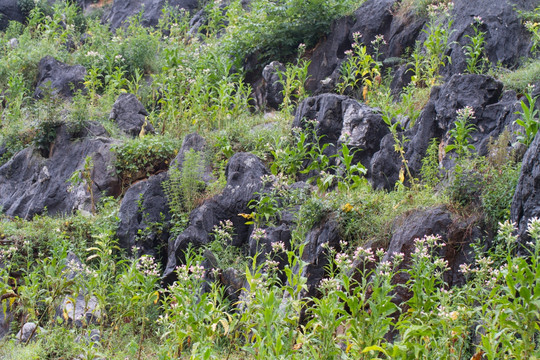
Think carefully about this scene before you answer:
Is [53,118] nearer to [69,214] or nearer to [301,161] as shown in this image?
[69,214]

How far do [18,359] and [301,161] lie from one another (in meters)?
4.69

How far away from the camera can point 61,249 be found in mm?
7617

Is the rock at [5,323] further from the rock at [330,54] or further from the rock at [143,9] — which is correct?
the rock at [143,9]

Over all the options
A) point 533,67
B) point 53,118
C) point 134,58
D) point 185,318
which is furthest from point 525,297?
point 134,58

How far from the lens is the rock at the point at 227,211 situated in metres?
7.84

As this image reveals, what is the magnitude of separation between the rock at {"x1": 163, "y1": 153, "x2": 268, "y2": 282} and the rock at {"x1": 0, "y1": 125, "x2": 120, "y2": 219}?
260 centimetres

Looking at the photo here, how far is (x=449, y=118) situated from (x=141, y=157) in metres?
5.43

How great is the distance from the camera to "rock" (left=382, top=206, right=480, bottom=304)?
5.77m

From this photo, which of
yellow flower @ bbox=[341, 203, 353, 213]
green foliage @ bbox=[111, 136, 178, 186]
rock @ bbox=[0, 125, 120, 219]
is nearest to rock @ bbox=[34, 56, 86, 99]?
rock @ bbox=[0, 125, 120, 219]

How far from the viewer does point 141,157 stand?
33.4ft

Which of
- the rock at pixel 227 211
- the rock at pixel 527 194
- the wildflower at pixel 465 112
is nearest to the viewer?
the rock at pixel 527 194

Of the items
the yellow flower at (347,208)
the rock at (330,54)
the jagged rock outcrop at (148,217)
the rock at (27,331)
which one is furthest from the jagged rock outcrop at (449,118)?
the rock at (27,331)

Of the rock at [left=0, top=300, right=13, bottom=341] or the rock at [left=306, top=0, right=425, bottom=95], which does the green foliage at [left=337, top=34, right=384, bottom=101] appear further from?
the rock at [left=0, top=300, right=13, bottom=341]

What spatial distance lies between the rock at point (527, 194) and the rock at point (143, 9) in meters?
15.2
